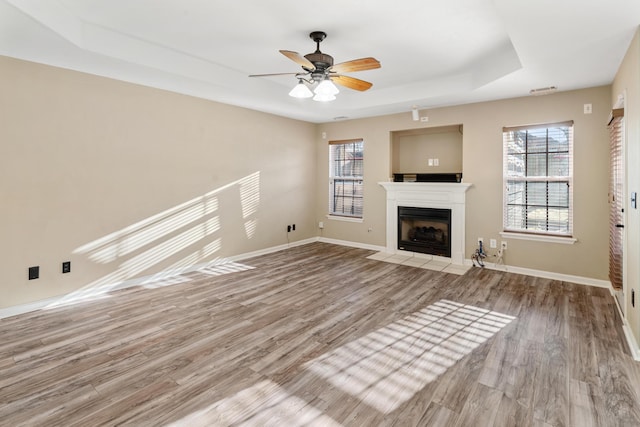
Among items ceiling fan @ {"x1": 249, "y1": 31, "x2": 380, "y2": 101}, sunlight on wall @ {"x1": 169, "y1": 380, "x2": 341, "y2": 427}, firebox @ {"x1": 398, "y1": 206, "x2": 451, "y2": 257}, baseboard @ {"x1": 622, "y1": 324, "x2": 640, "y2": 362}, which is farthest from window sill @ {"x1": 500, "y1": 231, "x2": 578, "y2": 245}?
sunlight on wall @ {"x1": 169, "y1": 380, "x2": 341, "y2": 427}

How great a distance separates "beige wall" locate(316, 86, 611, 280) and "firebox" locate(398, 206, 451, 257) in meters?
0.36

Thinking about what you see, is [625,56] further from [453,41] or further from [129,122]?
[129,122]

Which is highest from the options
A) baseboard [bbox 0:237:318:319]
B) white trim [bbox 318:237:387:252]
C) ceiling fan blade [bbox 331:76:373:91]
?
ceiling fan blade [bbox 331:76:373:91]

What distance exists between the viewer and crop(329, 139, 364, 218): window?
6.62 meters

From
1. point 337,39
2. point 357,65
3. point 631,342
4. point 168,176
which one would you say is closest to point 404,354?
point 631,342

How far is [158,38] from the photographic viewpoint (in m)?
3.47

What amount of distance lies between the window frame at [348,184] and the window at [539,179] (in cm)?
254

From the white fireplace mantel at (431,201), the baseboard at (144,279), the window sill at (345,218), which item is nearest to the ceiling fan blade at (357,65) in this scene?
the white fireplace mantel at (431,201)

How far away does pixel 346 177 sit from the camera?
22.4ft

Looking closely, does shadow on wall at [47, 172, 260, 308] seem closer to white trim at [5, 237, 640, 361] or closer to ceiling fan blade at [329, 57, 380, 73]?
white trim at [5, 237, 640, 361]

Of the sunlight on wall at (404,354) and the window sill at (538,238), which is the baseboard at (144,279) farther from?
the window sill at (538,238)

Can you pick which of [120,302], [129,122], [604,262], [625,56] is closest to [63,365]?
[120,302]

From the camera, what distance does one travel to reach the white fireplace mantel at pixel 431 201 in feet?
17.2

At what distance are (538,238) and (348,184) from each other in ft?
11.2
